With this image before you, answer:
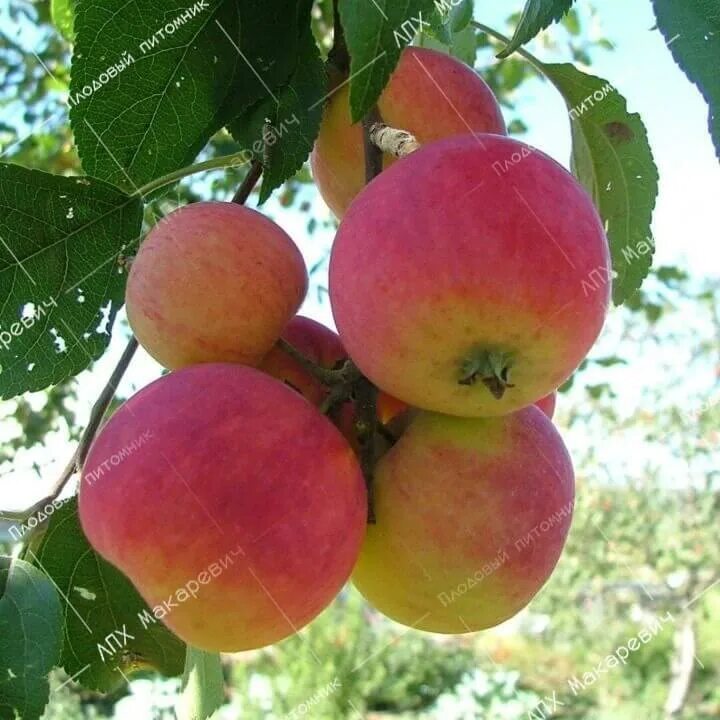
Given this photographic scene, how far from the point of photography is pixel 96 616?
42.2 inches

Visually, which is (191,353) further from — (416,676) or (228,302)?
(416,676)

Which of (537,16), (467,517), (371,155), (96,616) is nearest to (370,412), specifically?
(467,517)

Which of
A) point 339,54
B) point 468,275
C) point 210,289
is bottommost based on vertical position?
point 468,275

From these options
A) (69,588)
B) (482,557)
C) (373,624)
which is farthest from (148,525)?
(373,624)

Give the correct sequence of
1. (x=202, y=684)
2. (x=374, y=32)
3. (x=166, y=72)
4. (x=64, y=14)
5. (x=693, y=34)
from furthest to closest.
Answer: (x=64, y=14)
(x=202, y=684)
(x=166, y=72)
(x=693, y=34)
(x=374, y=32)

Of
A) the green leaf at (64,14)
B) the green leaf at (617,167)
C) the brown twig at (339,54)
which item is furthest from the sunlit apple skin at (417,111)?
the green leaf at (64,14)

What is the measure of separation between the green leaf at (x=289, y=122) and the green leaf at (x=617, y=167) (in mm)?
339

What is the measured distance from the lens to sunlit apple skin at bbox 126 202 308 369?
2.62ft

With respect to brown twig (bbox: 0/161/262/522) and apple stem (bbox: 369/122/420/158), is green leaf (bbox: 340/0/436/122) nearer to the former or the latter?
apple stem (bbox: 369/122/420/158)

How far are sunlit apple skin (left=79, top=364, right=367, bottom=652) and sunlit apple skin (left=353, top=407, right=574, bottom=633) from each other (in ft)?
0.18

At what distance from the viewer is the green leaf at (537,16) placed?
0.80 meters

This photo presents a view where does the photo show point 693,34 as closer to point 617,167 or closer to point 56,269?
point 617,167

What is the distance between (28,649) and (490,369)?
59 cm

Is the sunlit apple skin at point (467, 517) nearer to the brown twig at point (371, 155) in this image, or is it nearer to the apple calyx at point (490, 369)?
the apple calyx at point (490, 369)
